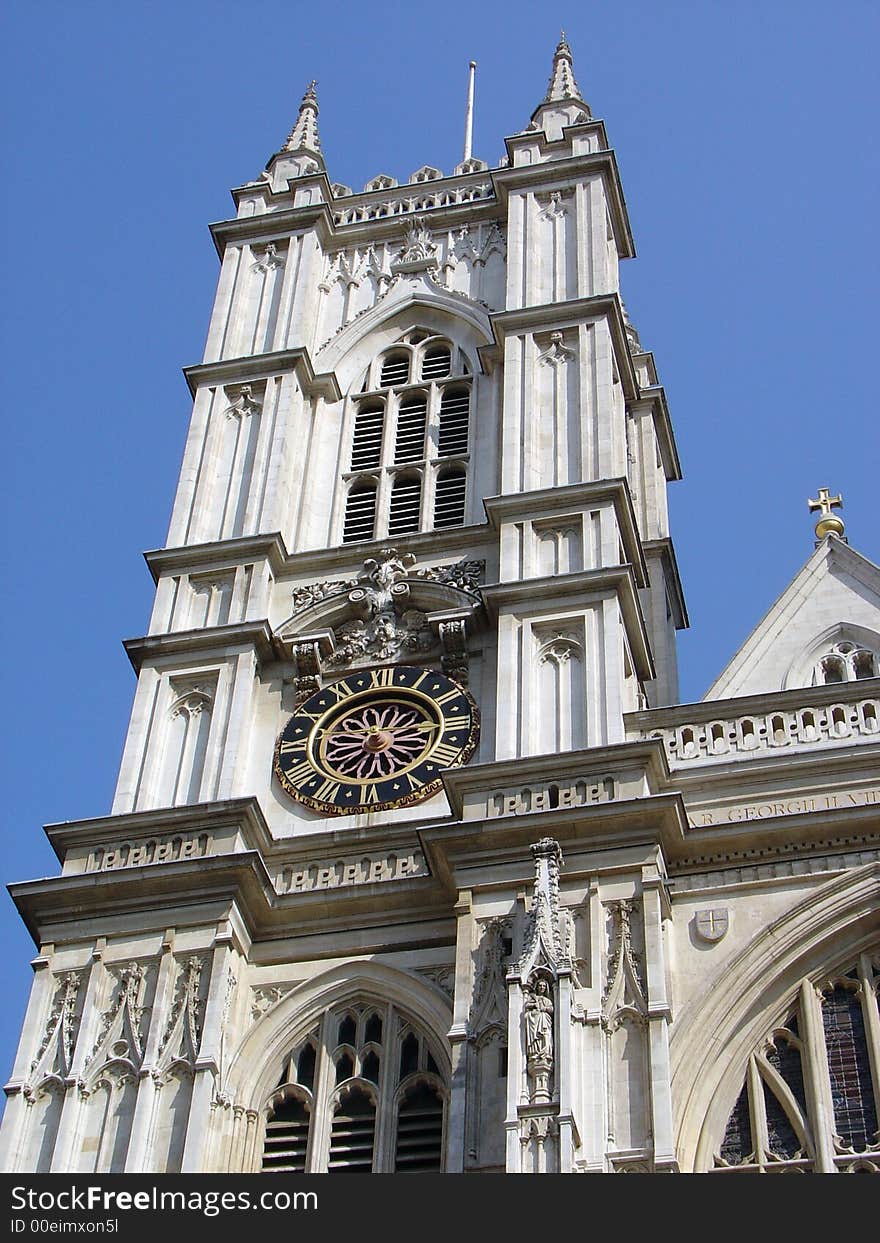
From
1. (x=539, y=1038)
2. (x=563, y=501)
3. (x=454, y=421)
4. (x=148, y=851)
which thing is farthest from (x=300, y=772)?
(x=454, y=421)

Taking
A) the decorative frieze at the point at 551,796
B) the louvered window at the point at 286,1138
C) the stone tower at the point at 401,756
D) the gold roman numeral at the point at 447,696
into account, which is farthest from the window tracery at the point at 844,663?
the louvered window at the point at 286,1138

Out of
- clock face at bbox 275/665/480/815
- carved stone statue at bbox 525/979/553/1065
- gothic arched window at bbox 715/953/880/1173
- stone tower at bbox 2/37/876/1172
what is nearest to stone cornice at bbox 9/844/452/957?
stone tower at bbox 2/37/876/1172

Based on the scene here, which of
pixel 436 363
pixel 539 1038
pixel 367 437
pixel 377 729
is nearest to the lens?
pixel 539 1038

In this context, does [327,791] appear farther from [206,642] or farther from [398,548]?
[398,548]

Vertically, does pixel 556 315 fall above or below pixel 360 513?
above

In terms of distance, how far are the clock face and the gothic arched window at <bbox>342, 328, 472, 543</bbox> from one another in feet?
11.3

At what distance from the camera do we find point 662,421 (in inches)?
1479

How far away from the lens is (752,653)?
95.4 ft

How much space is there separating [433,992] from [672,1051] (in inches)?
111

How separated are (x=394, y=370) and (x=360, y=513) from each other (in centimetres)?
351

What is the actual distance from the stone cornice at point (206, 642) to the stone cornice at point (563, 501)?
3558 mm

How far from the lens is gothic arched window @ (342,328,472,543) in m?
31.2

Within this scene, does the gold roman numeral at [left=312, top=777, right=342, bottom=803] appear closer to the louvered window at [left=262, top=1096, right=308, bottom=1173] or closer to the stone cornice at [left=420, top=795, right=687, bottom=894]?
the stone cornice at [left=420, top=795, right=687, bottom=894]

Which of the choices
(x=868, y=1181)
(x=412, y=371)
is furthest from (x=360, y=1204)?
(x=412, y=371)
